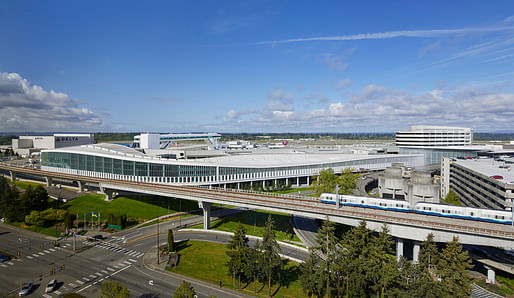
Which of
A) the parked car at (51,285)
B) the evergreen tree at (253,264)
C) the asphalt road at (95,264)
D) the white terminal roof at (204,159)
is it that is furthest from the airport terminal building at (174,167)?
the evergreen tree at (253,264)

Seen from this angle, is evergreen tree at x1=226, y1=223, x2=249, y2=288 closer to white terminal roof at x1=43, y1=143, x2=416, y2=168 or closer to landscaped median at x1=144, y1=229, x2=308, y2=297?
landscaped median at x1=144, y1=229, x2=308, y2=297

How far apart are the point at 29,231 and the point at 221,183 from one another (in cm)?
5544

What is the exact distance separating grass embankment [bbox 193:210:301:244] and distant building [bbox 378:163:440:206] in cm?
3171

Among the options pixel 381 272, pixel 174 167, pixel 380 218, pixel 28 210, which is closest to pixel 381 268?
pixel 381 272

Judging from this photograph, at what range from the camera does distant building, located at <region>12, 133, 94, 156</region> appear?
178000 mm

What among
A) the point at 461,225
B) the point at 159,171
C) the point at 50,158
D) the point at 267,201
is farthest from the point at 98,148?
the point at 461,225

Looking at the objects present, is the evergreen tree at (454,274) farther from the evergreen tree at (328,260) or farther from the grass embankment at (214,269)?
the grass embankment at (214,269)

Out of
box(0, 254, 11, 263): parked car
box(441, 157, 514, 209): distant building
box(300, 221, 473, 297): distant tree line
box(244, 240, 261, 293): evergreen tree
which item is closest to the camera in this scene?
box(300, 221, 473, 297): distant tree line

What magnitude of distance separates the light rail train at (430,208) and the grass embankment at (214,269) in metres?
18.8

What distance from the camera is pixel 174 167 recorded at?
9656cm

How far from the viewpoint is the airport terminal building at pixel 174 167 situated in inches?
3821

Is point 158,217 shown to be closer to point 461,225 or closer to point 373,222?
point 373,222

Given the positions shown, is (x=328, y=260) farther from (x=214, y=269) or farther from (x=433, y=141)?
(x=433, y=141)

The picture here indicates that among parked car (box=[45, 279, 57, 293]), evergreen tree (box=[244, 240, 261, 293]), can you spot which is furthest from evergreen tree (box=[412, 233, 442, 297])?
parked car (box=[45, 279, 57, 293])
